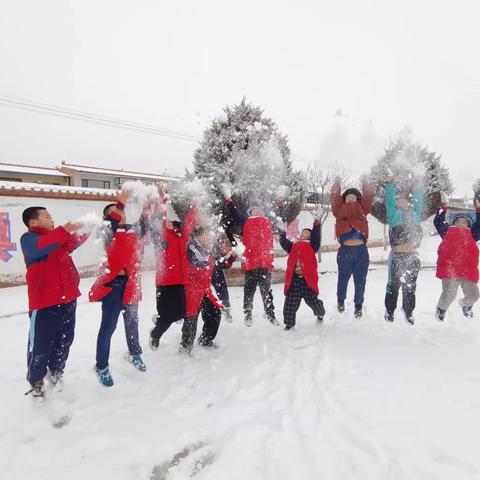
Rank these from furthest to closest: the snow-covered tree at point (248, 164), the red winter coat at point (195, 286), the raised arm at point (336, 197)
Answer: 1. the snow-covered tree at point (248, 164)
2. the raised arm at point (336, 197)
3. the red winter coat at point (195, 286)

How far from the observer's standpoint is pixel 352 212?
4902mm

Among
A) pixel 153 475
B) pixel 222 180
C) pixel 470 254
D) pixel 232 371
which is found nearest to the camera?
pixel 153 475

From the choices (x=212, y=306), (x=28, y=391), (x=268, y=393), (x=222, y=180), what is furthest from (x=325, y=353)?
(x=222, y=180)

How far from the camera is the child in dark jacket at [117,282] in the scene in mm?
3416

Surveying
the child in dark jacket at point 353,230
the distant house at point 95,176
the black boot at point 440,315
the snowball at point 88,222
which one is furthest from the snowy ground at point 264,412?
the distant house at point 95,176

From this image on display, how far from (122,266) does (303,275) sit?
8.31 feet

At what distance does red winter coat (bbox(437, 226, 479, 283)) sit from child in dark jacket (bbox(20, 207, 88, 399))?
450cm

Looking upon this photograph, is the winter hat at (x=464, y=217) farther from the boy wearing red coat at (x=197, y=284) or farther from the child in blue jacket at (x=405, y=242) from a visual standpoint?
the boy wearing red coat at (x=197, y=284)

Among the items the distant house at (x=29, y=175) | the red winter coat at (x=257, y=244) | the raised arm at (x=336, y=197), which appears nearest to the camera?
the raised arm at (x=336, y=197)

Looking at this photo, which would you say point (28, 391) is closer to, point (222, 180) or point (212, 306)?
point (212, 306)

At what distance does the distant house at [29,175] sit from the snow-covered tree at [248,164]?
688 inches

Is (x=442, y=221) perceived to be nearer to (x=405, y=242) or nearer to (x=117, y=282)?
(x=405, y=242)

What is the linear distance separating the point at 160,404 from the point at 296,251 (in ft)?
8.92

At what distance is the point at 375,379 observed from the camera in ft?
10.9
